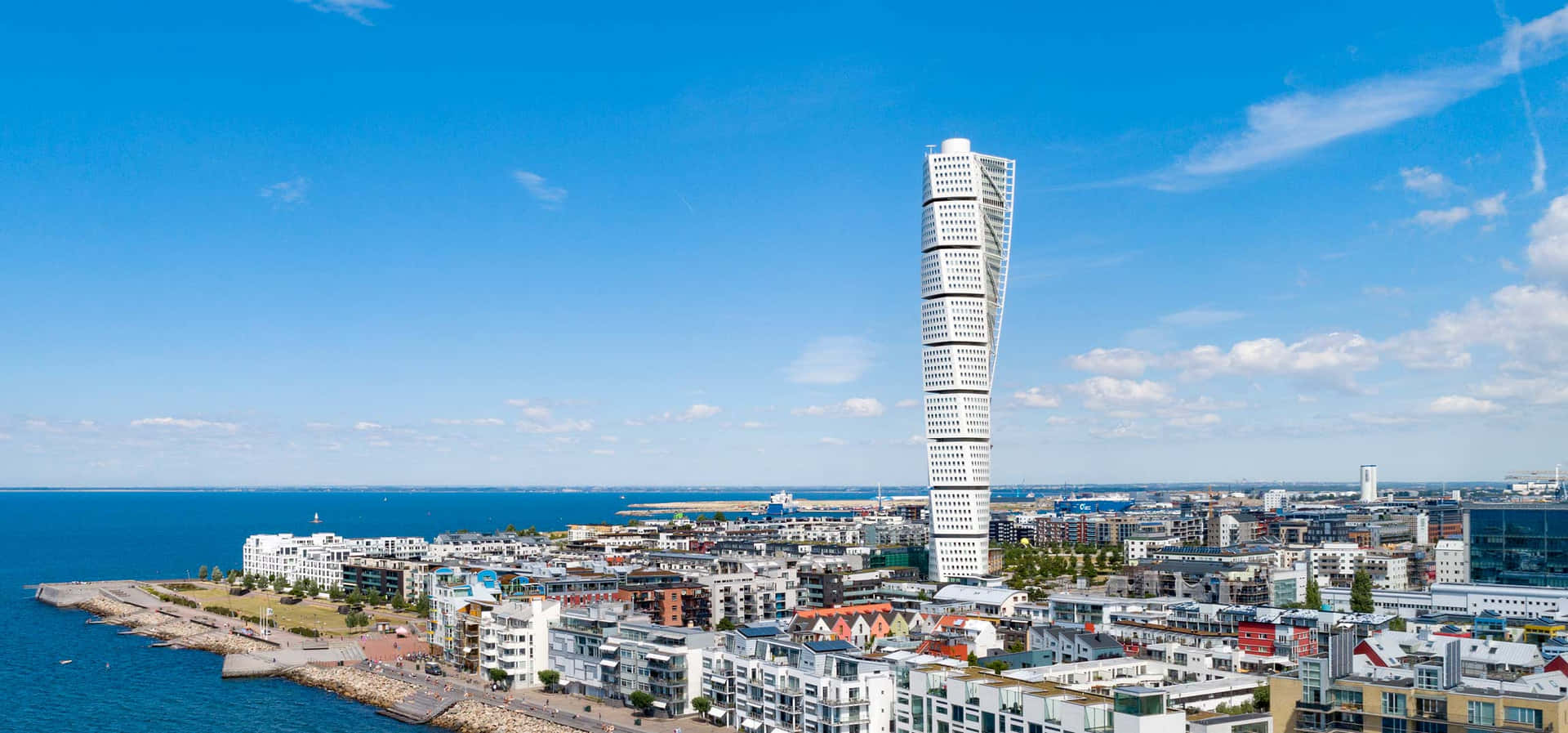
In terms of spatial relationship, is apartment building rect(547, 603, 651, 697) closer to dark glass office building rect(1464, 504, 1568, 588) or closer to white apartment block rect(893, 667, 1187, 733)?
white apartment block rect(893, 667, 1187, 733)

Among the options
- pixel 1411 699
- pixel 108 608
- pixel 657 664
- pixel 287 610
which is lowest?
pixel 108 608

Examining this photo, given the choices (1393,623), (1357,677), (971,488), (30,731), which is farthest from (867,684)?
(971,488)

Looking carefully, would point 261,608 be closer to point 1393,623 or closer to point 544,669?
point 544,669

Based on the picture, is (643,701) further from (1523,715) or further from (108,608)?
(108,608)

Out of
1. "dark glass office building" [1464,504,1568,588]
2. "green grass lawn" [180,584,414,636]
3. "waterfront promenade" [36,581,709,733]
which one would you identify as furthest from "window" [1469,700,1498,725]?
"green grass lawn" [180,584,414,636]

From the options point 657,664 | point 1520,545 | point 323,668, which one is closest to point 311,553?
point 323,668

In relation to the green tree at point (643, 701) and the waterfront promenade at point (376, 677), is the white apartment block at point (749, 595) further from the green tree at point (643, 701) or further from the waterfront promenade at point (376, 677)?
the green tree at point (643, 701)

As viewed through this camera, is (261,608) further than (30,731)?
Yes
